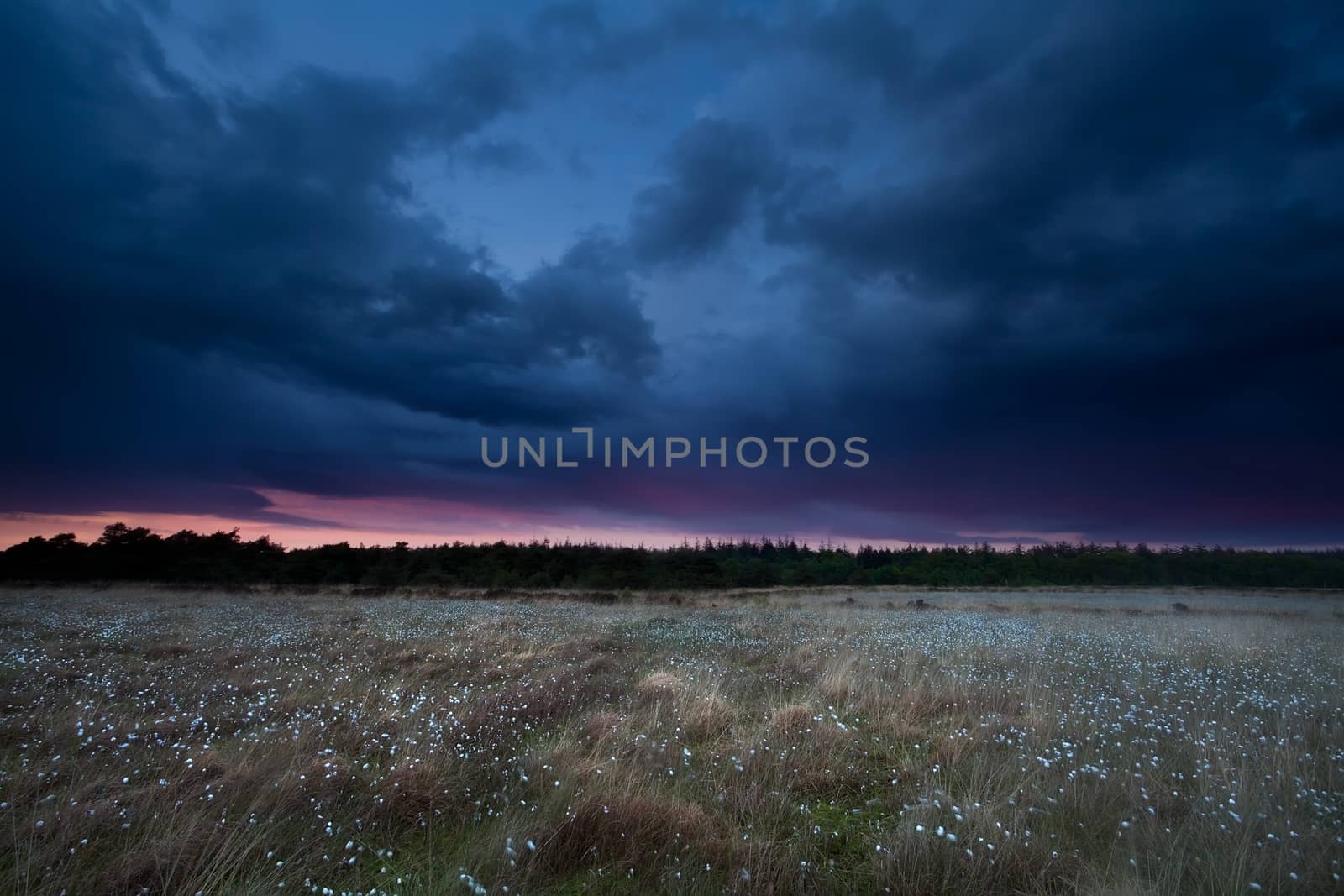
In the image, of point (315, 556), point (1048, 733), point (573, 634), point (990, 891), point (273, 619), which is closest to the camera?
point (990, 891)

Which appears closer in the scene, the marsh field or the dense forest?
the marsh field

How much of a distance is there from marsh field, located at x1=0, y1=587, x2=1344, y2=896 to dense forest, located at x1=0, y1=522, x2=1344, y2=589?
3885cm

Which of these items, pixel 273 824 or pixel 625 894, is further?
pixel 273 824

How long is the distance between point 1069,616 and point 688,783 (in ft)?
88.2

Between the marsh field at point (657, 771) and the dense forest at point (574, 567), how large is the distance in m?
38.9

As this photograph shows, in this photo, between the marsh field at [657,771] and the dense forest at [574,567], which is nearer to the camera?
the marsh field at [657,771]

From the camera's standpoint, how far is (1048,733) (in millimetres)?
7062

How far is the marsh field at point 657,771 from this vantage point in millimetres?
4023

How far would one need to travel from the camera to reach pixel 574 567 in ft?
186

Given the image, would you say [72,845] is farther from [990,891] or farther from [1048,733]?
[1048,733]

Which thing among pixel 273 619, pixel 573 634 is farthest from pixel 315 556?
pixel 573 634

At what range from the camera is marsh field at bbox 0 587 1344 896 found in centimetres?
402

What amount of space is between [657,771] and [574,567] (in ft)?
173

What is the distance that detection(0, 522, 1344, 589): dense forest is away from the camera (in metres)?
44.9
